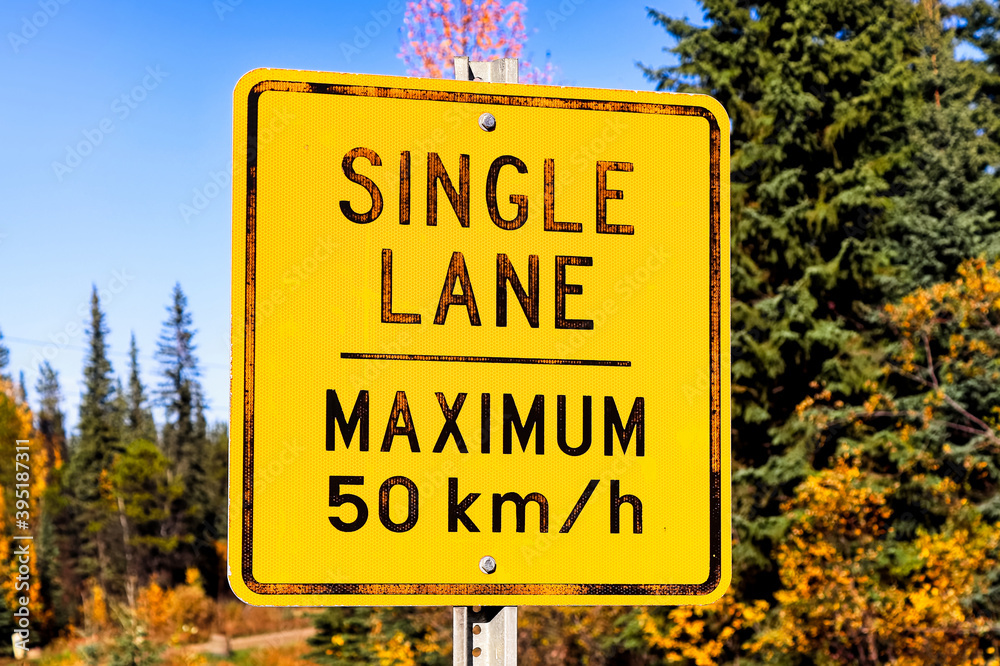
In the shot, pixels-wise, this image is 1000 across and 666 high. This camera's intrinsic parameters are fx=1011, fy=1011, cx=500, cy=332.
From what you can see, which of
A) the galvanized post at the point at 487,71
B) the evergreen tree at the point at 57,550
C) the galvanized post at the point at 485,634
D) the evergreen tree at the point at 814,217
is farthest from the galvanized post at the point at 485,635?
the evergreen tree at the point at 57,550

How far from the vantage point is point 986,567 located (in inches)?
534

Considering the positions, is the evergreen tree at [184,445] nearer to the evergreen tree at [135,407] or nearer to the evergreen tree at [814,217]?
the evergreen tree at [135,407]

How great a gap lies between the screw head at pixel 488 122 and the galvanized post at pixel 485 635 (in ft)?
2.87

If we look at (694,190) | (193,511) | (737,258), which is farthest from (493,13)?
(193,511)

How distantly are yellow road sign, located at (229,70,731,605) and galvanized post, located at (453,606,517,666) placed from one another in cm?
4

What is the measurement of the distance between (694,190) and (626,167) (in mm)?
146

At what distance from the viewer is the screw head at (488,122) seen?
6.18 ft

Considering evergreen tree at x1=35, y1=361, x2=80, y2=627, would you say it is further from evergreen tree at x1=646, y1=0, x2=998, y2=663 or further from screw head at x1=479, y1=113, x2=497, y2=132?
screw head at x1=479, y1=113, x2=497, y2=132

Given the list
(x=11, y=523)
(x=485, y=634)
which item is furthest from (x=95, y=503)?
(x=485, y=634)

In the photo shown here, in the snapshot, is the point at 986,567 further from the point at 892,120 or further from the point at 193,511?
the point at 193,511

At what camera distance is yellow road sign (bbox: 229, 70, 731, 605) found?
1767 mm

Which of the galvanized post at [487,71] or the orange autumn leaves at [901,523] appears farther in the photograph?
the orange autumn leaves at [901,523]

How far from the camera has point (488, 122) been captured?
1.89 metres

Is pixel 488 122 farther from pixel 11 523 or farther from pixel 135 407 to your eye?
pixel 135 407
